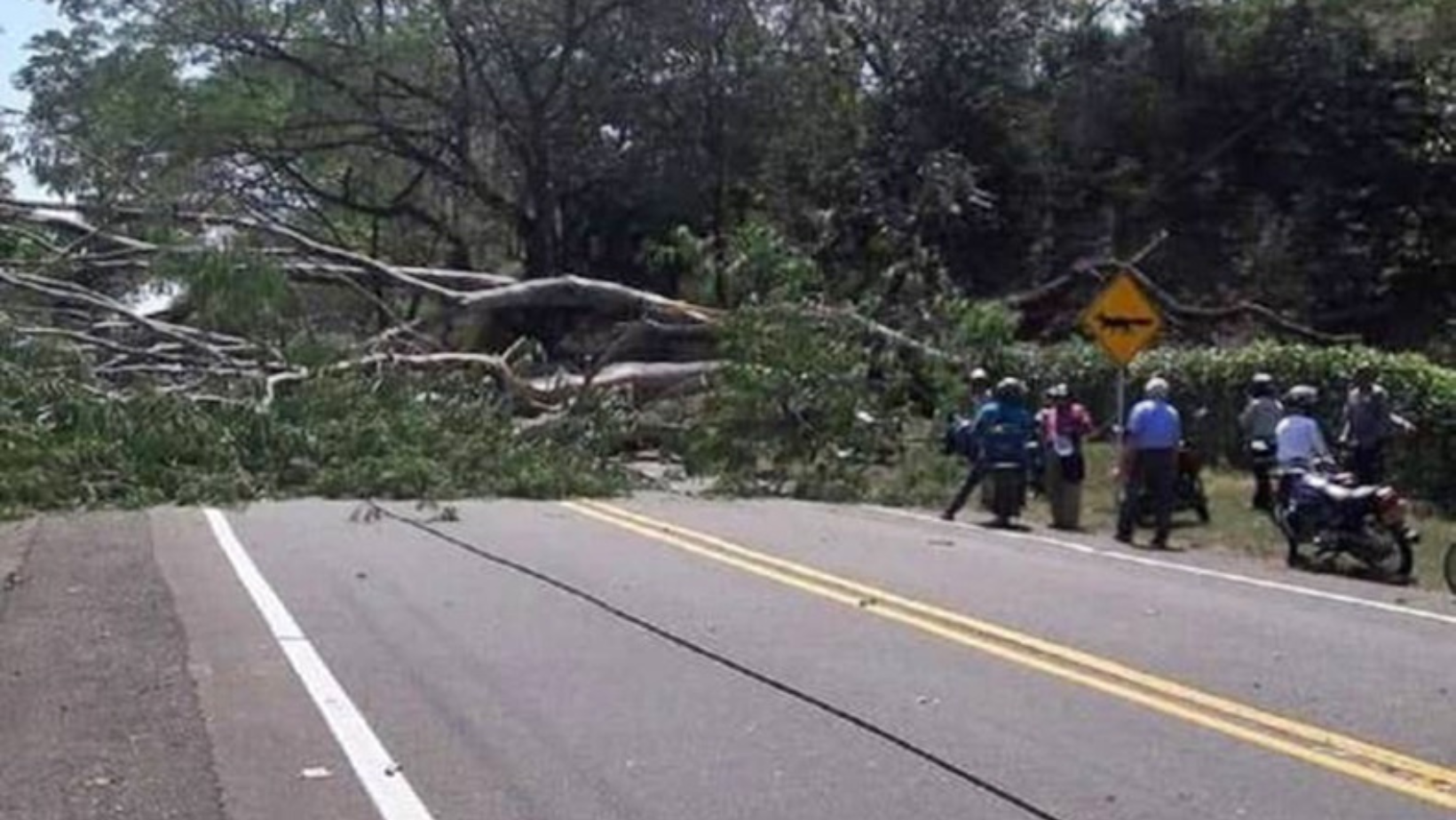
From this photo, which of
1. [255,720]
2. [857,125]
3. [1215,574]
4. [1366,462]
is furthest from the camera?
[857,125]

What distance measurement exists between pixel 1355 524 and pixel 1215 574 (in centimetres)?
151

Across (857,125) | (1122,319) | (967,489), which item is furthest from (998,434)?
(857,125)

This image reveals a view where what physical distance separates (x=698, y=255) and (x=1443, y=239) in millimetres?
15959

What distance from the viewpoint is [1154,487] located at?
22969 millimetres

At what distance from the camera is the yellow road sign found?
2547 cm

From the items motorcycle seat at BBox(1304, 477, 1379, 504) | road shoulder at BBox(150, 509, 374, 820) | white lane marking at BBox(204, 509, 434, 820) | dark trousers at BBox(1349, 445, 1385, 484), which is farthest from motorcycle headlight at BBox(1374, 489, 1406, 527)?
road shoulder at BBox(150, 509, 374, 820)

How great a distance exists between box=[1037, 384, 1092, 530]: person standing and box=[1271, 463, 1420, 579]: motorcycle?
15.7 feet

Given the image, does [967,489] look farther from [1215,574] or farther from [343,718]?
[343,718]

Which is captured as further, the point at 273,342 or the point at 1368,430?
the point at 273,342

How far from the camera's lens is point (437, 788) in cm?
900

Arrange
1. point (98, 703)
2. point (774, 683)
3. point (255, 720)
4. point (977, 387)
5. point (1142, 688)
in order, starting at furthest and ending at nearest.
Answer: point (977, 387) < point (774, 683) < point (1142, 688) < point (98, 703) < point (255, 720)

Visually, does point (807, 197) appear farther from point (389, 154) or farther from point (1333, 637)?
point (1333, 637)

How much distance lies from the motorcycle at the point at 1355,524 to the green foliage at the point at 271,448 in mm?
9866

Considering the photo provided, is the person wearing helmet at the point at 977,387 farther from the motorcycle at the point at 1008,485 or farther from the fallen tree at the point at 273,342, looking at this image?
the motorcycle at the point at 1008,485
